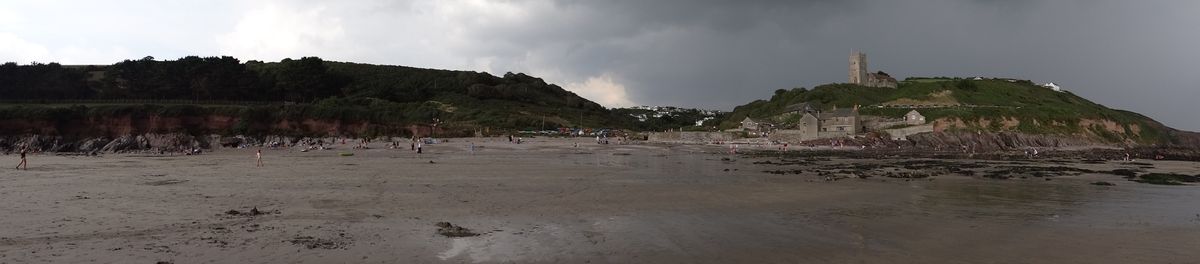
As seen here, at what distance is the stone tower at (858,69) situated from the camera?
416 feet

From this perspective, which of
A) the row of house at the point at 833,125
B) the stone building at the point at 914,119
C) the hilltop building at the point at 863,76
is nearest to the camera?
the row of house at the point at 833,125

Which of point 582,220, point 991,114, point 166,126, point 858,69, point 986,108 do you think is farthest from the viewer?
point 858,69

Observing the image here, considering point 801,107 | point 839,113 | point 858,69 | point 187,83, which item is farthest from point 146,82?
point 858,69

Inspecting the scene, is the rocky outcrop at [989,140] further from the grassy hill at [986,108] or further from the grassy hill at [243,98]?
the grassy hill at [243,98]

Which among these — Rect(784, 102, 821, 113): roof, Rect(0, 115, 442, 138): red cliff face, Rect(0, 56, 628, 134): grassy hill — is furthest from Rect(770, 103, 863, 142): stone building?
Rect(0, 115, 442, 138): red cliff face

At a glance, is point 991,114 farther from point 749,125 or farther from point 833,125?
point 749,125

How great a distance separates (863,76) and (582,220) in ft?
423

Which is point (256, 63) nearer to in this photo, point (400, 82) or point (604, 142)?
point (400, 82)

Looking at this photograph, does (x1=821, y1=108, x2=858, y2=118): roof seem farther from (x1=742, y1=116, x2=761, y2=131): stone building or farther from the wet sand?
the wet sand

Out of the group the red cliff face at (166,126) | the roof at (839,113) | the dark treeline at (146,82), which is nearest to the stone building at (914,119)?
the roof at (839,113)

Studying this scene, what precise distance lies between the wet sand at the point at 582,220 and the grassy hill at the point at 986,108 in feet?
197

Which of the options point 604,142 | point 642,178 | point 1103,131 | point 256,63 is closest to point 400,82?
point 256,63

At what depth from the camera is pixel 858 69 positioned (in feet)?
417

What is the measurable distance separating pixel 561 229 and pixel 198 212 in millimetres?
8307
